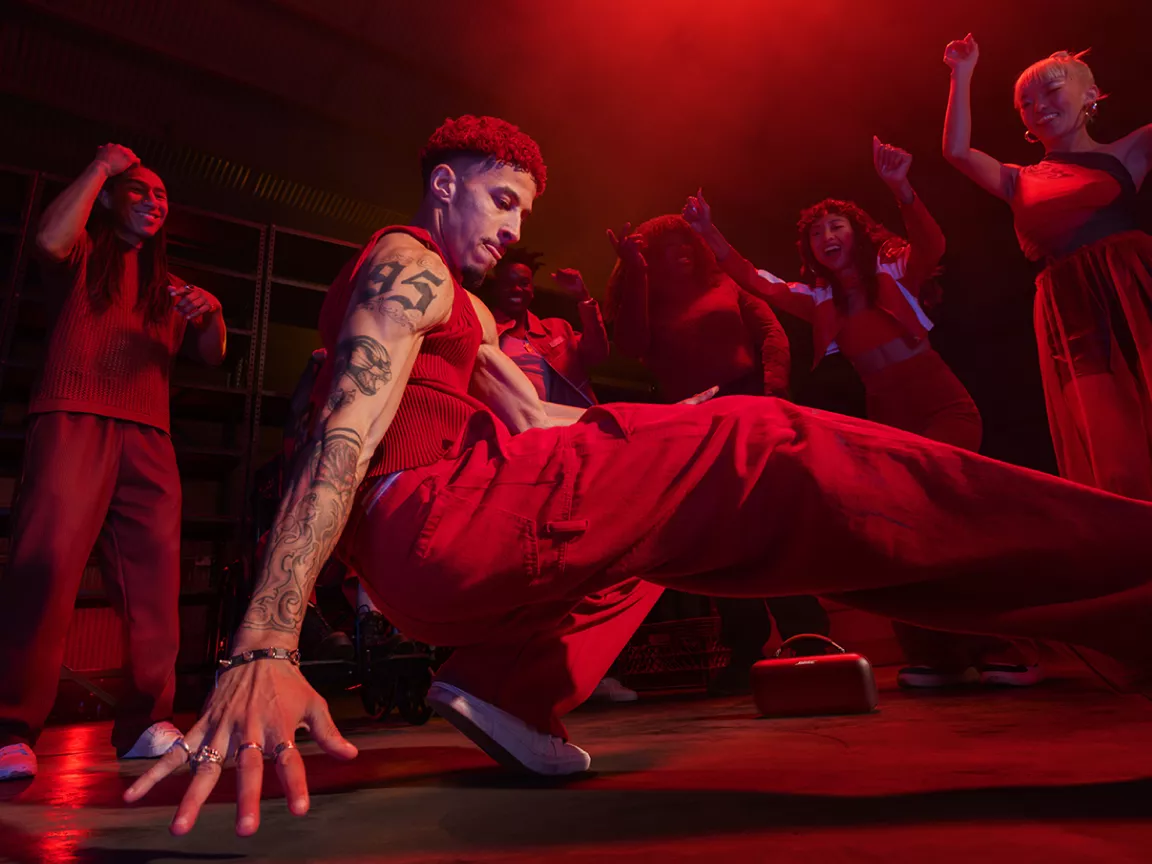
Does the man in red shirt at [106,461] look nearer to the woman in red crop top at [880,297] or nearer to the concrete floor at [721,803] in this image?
the concrete floor at [721,803]

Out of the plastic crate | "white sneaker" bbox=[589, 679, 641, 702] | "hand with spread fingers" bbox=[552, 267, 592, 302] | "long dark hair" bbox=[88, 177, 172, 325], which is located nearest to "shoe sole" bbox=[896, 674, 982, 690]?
the plastic crate

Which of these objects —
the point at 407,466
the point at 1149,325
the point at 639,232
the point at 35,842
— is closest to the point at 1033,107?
the point at 1149,325

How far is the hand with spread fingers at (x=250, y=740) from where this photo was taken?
652 mm

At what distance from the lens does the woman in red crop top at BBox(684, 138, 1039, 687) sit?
8.63 ft

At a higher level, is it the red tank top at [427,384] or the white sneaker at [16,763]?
the red tank top at [427,384]

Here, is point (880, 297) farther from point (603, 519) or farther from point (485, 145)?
point (603, 519)

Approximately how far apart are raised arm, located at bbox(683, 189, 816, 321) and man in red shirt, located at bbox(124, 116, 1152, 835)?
6.76 ft

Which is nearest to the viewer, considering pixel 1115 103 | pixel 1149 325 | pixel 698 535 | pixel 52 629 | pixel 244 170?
pixel 698 535

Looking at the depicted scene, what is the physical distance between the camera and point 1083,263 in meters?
2.26

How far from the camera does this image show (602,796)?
113cm

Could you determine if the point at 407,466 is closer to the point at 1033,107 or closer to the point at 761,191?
the point at 1033,107

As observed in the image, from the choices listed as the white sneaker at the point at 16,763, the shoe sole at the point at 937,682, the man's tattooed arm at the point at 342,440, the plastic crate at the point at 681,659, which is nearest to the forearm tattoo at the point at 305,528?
the man's tattooed arm at the point at 342,440

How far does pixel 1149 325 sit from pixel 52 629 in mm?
3105

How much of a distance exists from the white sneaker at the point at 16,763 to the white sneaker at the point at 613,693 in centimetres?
235
